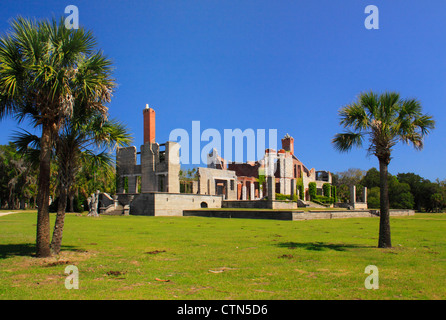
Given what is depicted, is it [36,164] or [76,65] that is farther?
[36,164]

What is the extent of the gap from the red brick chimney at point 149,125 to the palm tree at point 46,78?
3401 centimetres

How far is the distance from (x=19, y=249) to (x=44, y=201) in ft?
7.29

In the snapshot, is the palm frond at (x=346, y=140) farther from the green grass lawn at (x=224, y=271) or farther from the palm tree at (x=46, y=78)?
the palm tree at (x=46, y=78)

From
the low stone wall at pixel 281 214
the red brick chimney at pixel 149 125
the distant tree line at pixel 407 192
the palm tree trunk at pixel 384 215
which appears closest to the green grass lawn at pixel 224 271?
the palm tree trunk at pixel 384 215

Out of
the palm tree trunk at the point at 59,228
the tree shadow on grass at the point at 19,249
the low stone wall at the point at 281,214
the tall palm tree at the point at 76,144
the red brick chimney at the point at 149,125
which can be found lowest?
the low stone wall at the point at 281,214

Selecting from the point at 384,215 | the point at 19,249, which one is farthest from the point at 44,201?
the point at 384,215

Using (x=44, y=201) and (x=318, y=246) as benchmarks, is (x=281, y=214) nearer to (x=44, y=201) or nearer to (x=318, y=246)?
(x=318, y=246)

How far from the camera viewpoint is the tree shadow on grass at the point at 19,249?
9672 mm

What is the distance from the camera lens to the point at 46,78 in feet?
29.5

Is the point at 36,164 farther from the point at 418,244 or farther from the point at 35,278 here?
the point at 418,244

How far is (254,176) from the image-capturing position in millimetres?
60094

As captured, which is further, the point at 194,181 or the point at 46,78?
the point at 194,181
